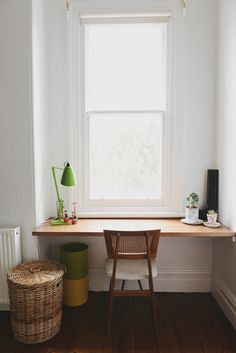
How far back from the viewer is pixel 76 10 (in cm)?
240

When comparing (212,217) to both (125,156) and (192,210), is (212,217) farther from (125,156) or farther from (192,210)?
(125,156)

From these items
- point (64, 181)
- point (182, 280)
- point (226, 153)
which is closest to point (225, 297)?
point (182, 280)

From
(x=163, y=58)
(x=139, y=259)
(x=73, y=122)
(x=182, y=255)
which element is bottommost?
(x=182, y=255)

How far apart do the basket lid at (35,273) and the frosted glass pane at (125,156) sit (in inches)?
31.0

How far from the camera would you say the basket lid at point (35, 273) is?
184cm

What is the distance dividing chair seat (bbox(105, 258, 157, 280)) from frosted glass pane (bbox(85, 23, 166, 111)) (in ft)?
4.62

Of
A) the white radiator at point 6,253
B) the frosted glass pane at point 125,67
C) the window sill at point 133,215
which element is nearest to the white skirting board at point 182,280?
the window sill at point 133,215

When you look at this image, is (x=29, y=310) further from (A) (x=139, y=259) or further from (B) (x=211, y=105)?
Result: (B) (x=211, y=105)

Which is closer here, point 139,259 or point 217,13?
point 139,259

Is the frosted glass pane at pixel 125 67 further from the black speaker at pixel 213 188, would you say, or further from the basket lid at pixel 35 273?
the basket lid at pixel 35 273

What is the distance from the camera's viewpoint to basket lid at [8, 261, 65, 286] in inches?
72.5

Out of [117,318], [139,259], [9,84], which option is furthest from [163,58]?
[117,318]

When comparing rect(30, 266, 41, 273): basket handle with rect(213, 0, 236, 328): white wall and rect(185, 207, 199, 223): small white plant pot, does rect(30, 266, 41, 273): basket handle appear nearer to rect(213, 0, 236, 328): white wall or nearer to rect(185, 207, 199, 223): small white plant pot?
rect(185, 207, 199, 223): small white plant pot

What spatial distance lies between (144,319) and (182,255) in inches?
27.7
